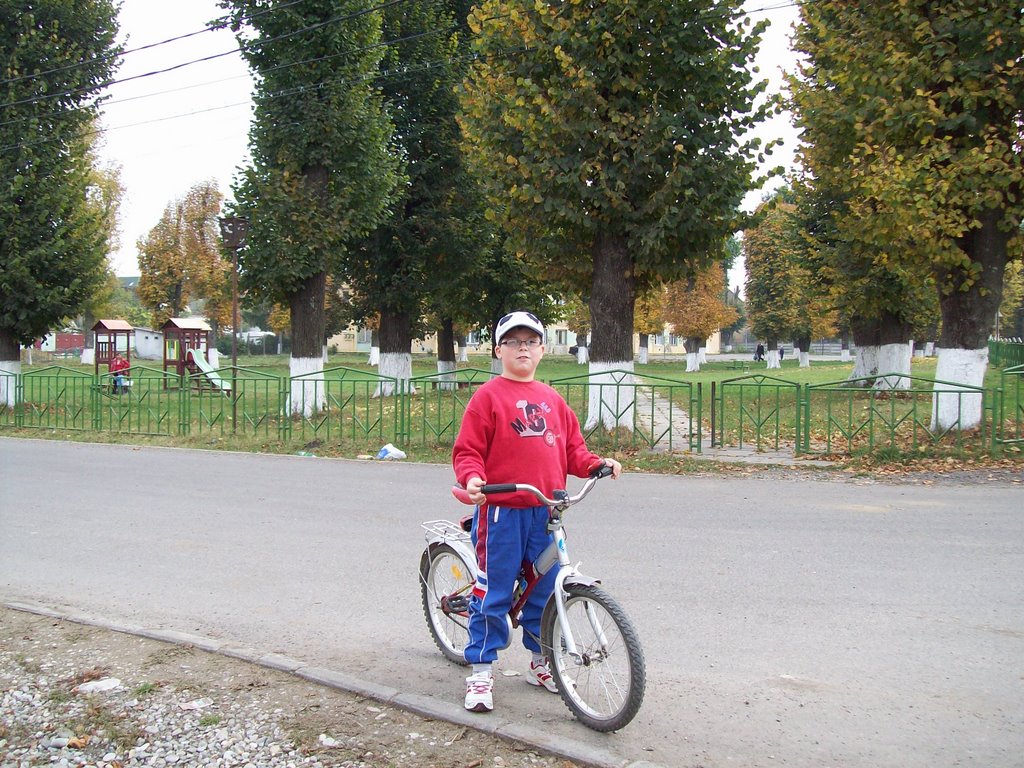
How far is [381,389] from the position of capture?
52.1 ft

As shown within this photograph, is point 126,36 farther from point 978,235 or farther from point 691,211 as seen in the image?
point 978,235

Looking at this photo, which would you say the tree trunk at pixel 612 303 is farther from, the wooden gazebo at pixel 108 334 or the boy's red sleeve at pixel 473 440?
the wooden gazebo at pixel 108 334

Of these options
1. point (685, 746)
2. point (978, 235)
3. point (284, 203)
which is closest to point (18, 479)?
point (284, 203)

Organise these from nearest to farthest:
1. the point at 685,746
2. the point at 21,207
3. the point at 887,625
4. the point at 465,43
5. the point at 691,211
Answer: the point at 685,746 < the point at 887,625 < the point at 691,211 < the point at 21,207 < the point at 465,43

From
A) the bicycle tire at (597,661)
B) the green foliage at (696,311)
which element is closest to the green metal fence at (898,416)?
the bicycle tire at (597,661)

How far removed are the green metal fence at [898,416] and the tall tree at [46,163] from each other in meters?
18.5

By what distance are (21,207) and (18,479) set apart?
43.7 ft

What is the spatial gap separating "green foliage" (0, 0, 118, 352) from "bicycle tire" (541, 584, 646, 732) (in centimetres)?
2182

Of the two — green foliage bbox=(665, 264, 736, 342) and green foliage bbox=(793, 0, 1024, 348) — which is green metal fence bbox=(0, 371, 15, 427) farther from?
green foliage bbox=(665, 264, 736, 342)

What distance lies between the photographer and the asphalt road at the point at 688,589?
425 cm

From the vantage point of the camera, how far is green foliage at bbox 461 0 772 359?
1437cm

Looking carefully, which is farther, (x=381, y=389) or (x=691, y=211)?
(x=381, y=389)

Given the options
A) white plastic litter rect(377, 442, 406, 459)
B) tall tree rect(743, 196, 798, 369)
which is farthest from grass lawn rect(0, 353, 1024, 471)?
tall tree rect(743, 196, 798, 369)

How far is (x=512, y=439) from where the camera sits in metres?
4.29
